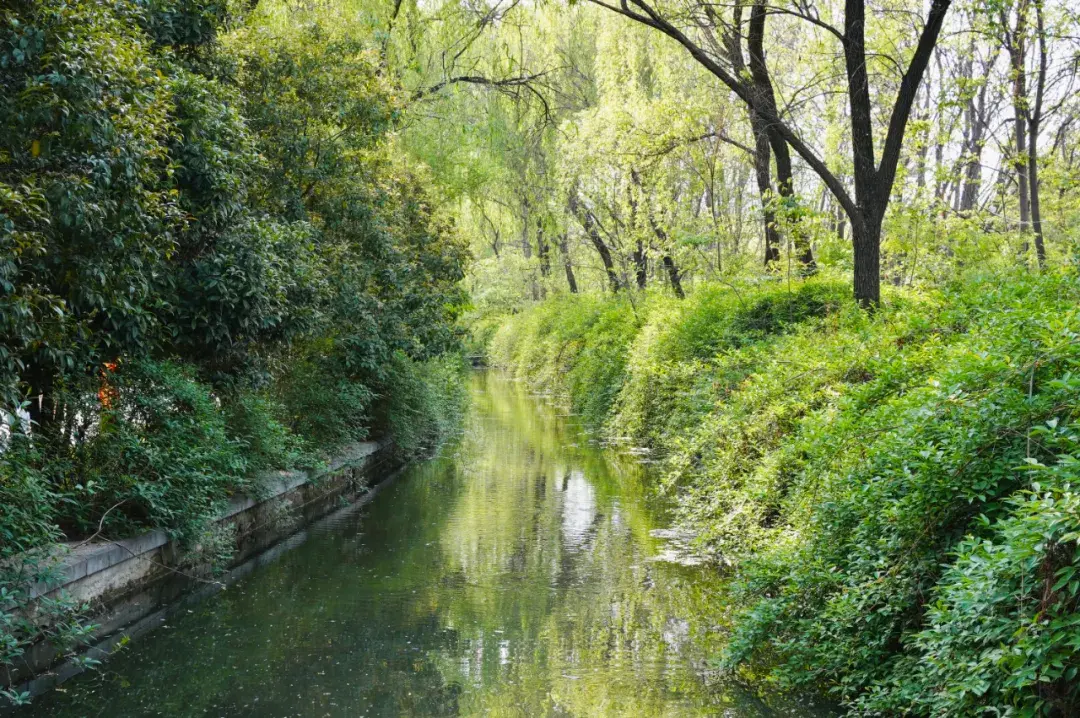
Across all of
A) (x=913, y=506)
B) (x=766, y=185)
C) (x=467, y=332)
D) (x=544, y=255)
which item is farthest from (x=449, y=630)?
(x=544, y=255)

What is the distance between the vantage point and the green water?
19.9 feet

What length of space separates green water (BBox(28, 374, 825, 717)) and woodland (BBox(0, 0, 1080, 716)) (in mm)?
505

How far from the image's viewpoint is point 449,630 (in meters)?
7.53

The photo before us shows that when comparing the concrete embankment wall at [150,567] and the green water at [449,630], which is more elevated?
the concrete embankment wall at [150,567]

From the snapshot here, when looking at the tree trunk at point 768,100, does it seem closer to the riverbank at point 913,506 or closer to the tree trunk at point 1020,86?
the riverbank at point 913,506

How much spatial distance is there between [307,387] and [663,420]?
265 inches

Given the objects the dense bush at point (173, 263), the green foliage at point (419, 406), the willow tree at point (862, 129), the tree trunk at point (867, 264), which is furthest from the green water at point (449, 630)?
the willow tree at point (862, 129)

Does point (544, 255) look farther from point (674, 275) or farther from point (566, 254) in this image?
point (674, 275)

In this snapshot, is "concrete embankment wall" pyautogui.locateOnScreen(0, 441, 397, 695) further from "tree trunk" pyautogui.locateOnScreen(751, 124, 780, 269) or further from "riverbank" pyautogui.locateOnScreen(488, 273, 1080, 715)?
"tree trunk" pyautogui.locateOnScreen(751, 124, 780, 269)

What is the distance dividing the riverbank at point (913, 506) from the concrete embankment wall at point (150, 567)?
477cm

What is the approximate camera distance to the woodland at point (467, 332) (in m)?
5.00

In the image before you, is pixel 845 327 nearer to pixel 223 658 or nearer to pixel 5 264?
pixel 223 658

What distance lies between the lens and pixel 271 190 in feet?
36.2

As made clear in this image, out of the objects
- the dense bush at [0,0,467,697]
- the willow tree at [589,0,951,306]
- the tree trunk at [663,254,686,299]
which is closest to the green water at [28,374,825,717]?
the dense bush at [0,0,467,697]
